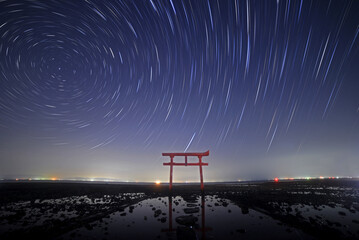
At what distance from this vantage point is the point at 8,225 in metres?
7.64

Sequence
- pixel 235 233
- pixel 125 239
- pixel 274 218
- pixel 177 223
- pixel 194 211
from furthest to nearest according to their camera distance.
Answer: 1. pixel 194 211
2. pixel 274 218
3. pixel 177 223
4. pixel 235 233
5. pixel 125 239

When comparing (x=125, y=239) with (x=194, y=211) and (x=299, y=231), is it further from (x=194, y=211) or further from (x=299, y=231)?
(x=299, y=231)

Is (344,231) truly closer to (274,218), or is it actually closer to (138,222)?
(274,218)

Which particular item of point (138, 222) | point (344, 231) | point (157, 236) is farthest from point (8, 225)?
point (344, 231)

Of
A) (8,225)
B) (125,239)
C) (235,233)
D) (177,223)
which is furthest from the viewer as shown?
(177,223)

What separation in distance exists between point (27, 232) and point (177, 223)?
23.0 ft

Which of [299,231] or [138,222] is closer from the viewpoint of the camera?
[299,231]

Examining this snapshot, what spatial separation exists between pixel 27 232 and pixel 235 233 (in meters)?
9.44

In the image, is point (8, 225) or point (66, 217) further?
point (66, 217)

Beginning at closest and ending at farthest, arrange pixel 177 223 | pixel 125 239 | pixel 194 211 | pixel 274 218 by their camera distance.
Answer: pixel 125 239 < pixel 177 223 < pixel 274 218 < pixel 194 211

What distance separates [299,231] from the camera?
7.06 metres

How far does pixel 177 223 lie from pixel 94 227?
436 cm

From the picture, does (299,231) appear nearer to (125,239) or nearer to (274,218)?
(274,218)

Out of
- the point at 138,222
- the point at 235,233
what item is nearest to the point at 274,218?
the point at 235,233
